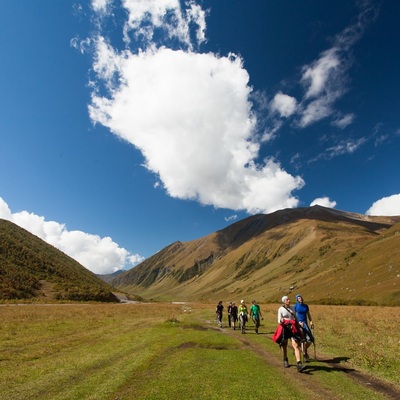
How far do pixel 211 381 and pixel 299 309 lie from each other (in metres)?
7.00

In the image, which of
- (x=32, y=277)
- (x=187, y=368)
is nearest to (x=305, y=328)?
(x=187, y=368)

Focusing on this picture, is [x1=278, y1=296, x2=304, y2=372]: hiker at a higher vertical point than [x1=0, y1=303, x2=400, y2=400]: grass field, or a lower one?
higher

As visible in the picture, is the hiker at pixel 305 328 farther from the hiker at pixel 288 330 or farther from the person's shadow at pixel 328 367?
the hiker at pixel 288 330

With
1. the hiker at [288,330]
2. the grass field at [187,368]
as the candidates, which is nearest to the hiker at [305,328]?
the grass field at [187,368]

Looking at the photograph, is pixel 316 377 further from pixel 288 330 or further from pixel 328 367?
pixel 328 367

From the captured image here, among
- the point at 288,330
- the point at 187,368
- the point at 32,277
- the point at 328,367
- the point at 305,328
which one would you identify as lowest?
the point at 187,368

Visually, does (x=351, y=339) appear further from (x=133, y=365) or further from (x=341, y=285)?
(x=341, y=285)

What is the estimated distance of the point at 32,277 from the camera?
96.3 m

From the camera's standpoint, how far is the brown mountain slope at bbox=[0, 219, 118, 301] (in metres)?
85.9

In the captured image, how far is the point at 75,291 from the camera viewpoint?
95.8 metres

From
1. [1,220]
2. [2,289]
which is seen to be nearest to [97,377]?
[2,289]

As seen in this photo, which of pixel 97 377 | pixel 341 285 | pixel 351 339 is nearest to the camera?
pixel 97 377

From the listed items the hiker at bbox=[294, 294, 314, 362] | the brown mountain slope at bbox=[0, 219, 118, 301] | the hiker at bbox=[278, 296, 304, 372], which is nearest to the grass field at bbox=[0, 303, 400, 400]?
the hiker at bbox=[294, 294, 314, 362]

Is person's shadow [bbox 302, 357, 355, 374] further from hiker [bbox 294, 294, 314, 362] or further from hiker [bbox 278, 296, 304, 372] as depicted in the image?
hiker [bbox 278, 296, 304, 372]
